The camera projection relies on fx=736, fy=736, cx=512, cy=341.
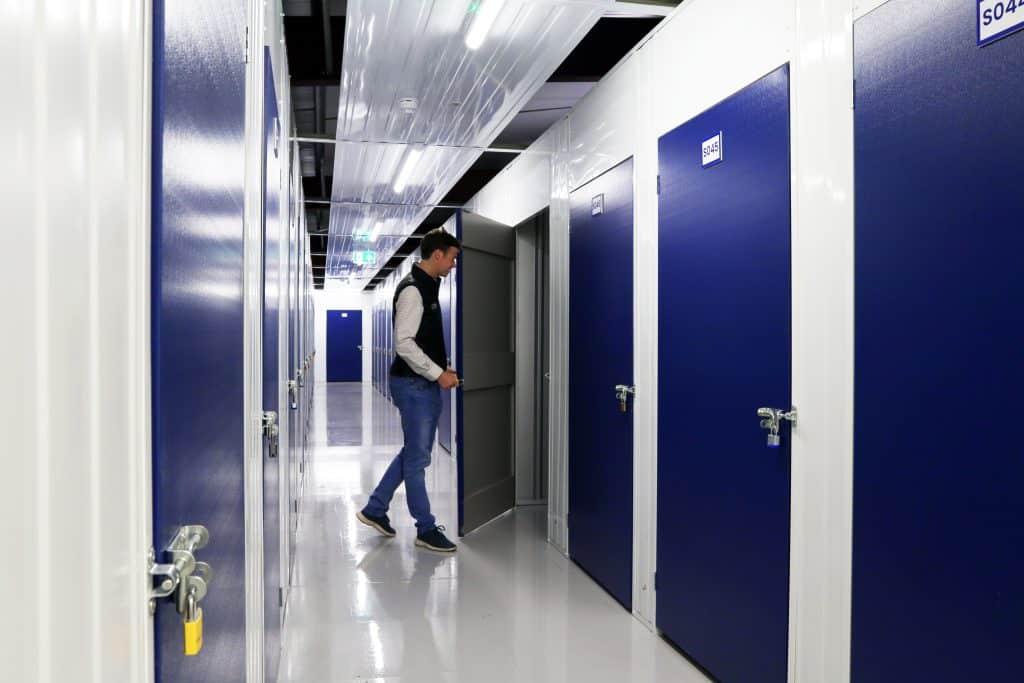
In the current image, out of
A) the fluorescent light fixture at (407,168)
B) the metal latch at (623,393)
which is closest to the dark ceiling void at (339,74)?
the fluorescent light fixture at (407,168)

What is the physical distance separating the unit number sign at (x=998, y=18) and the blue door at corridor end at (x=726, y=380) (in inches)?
29.7

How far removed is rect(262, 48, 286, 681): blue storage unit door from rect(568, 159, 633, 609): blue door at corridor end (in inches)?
65.1

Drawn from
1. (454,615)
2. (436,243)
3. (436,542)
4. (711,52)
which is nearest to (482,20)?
(711,52)

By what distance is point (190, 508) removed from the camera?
3.63 feet

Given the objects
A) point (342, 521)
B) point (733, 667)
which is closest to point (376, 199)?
point (342, 521)

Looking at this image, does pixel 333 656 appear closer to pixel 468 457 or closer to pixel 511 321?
pixel 468 457

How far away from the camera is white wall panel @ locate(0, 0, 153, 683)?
0.54 metres

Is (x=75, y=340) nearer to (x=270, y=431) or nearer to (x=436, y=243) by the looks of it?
(x=270, y=431)

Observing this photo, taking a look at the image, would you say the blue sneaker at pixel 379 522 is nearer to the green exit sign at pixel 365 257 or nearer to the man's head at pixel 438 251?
the man's head at pixel 438 251

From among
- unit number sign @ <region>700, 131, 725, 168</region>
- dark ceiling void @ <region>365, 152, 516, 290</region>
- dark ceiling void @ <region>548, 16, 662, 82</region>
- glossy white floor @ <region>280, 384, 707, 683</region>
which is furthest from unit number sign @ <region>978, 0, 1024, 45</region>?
dark ceiling void @ <region>365, 152, 516, 290</region>

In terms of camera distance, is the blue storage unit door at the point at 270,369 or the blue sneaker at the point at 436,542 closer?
the blue storage unit door at the point at 270,369

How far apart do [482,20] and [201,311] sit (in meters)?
2.57

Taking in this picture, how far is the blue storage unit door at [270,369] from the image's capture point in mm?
2348

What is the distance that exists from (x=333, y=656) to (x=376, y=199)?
5.16 m
